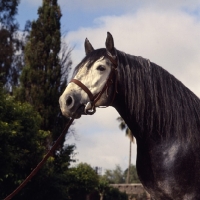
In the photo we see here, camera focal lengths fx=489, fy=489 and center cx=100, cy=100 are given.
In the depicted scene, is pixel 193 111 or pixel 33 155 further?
pixel 33 155

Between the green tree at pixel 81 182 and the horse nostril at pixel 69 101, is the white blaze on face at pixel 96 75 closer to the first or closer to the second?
the horse nostril at pixel 69 101

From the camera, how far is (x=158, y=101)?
3.91 m

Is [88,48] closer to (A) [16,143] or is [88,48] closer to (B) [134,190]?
(A) [16,143]

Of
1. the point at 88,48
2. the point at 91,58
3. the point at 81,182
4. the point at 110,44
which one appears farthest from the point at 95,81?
the point at 81,182

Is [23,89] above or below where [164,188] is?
above

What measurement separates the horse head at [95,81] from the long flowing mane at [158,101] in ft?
0.34

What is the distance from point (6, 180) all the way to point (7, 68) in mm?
18476

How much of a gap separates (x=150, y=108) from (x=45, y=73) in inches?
1022

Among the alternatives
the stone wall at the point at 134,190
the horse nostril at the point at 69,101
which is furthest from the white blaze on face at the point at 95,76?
the stone wall at the point at 134,190

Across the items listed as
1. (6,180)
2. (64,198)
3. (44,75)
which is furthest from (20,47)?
(6,180)

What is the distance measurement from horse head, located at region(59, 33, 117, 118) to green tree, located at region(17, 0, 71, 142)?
23488mm

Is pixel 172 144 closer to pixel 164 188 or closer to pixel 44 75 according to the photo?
pixel 164 188

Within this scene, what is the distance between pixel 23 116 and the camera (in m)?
19.4

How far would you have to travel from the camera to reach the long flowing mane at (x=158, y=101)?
3838 millimetres
